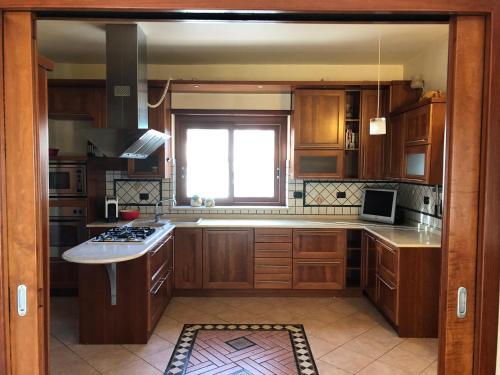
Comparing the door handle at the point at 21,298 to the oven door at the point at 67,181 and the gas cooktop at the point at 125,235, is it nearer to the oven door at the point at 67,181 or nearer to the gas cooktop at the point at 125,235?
the gas cooktop at the point at 125,235

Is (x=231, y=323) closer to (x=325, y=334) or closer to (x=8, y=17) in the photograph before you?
(x=325, y=334)

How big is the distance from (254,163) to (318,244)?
51.7 inches

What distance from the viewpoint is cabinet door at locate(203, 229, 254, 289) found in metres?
4.29

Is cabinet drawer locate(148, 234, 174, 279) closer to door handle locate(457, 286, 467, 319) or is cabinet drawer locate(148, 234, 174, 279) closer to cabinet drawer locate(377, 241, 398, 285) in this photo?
cabinet drawer locate(377, 241, 398, 285)

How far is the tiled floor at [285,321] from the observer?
9.52 feet

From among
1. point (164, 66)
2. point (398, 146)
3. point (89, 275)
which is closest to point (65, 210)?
point (89, 275)

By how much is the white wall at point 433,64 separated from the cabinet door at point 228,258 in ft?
7.86

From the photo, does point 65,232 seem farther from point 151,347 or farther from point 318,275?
point 318,275

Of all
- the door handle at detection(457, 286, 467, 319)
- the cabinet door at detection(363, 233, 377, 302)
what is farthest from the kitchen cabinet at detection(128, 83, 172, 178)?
the door handle at detection(457, 286, 467, 319)

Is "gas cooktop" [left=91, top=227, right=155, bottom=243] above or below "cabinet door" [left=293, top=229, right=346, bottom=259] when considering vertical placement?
above

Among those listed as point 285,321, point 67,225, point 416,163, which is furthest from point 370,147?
point 67,225

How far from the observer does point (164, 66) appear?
4609 millimetres

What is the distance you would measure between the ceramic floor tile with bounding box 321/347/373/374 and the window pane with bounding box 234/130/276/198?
2236 mm

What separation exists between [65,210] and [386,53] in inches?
153
